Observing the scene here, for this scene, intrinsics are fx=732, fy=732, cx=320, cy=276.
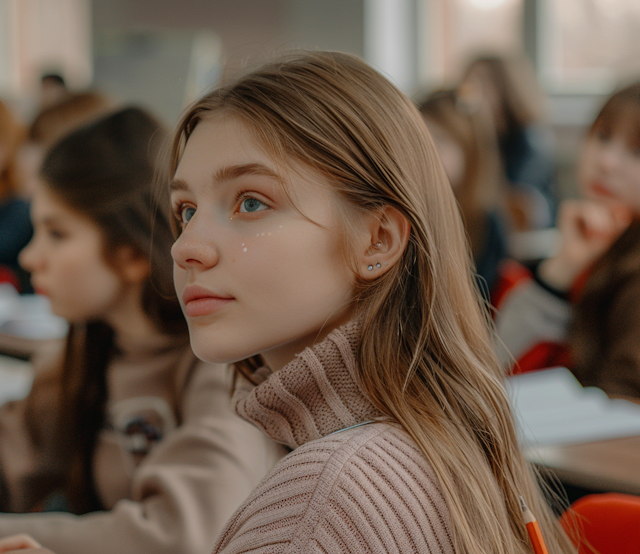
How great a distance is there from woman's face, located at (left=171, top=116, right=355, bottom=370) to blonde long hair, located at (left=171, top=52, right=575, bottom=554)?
23mm

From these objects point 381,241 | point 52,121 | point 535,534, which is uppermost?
point 381,241

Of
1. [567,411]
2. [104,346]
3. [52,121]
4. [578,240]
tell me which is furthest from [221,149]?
[52,121]

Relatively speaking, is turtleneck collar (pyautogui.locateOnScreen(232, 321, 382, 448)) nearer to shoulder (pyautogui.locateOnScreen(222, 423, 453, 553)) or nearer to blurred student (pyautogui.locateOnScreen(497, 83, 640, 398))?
shoulder (pyautogui.locateOnScreen(222, 423, 453, 553))

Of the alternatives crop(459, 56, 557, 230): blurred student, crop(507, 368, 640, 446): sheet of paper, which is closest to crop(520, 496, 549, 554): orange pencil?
crop(507, 368, 640, 446): sheet of paper

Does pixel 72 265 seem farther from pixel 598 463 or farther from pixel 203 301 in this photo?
pixel 598 463

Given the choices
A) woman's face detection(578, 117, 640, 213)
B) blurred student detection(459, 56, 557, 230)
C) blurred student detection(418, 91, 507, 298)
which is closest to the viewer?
woman's face detection(578, 117, 640, 213)

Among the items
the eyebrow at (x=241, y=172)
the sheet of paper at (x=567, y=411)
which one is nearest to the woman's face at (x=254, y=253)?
the eyebrow at (x=241, y=172)

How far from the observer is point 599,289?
69.2 inches

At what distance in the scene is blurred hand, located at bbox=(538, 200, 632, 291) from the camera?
80.4 inches

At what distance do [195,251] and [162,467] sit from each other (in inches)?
20.2

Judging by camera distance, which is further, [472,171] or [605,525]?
[472,171]

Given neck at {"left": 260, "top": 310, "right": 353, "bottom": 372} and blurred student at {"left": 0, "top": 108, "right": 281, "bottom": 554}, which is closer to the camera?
neck at {"left": 260, "top": 310, "right": 353, "bottom": 372}

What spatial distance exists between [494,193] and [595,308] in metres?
1.12

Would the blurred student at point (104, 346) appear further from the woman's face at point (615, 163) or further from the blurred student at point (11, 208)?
the blurred student at point (11, 208)
